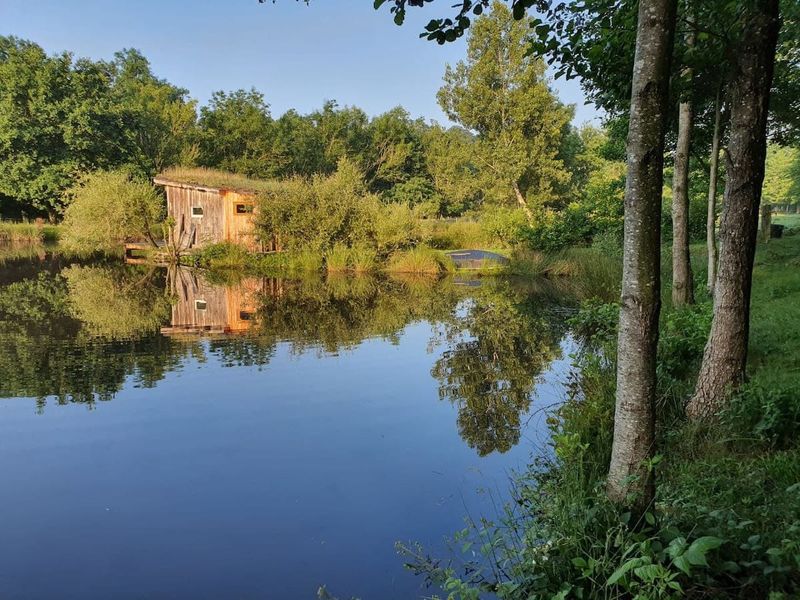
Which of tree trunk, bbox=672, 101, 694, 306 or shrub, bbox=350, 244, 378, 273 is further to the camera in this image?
shrub, bbox=350, 244, 378, 273

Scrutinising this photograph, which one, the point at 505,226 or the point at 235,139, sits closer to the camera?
the point at 505,226

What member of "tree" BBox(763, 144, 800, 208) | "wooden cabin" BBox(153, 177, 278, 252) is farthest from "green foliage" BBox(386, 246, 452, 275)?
"tree" BBox(763, 144, 800, 208)

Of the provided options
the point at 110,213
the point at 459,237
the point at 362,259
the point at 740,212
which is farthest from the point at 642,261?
the point at 110,213

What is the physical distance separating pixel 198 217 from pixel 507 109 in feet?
62.9

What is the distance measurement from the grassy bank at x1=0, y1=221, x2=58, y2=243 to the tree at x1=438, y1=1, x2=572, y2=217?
25.2 m

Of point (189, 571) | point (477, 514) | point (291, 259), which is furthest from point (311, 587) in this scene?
point (291, 259)

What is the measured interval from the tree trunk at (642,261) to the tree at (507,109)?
32.0m

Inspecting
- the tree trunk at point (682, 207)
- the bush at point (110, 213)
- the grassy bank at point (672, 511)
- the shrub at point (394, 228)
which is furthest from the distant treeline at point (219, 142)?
the grassy bank at point (672, 511)

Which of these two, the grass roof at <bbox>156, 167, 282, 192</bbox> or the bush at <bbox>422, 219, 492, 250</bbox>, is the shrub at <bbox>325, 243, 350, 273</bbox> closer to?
the grass roof at <bbox>156, 167, 282, 192</bbox>

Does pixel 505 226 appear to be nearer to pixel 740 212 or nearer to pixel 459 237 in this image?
pixel 459 237

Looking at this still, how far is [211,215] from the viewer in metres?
25.6

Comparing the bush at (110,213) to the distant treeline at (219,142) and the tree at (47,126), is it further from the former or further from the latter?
the tree at (47,126)

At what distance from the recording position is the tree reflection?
21.1 ft

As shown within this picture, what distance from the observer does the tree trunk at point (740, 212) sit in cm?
408
